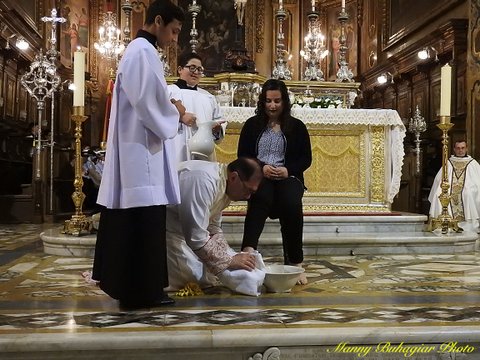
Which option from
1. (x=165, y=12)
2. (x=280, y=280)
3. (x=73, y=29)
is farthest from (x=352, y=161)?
(x=73, y=29)

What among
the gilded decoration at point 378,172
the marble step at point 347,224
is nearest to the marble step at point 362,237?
the marble step at point 347,224

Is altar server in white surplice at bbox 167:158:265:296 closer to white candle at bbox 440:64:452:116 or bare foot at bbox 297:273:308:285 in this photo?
bare foot at bbox 297:273:308:285

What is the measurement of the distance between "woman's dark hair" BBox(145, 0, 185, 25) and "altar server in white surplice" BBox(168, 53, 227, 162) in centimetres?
111

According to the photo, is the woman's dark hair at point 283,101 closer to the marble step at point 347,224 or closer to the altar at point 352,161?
the marble step at point 347,224

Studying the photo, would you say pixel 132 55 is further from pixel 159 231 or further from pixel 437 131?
pixel 437 131

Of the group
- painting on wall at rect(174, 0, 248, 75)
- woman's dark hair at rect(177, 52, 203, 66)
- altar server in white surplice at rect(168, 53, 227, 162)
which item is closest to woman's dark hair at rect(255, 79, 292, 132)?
altar server in white surplice at rect(168, 53, 227, 162)

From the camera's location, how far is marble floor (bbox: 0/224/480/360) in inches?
93.0

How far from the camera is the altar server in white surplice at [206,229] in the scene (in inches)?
127

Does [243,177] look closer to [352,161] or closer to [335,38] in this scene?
[352,161]

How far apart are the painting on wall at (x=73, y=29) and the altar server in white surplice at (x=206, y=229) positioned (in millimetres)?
13309

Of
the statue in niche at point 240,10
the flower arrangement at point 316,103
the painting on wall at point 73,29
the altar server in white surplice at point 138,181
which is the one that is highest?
the painting on wall at point 73,29

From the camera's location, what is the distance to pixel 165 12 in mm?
3012

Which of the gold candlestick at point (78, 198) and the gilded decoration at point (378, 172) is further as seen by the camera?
the gilded decoration at point (378, 172)

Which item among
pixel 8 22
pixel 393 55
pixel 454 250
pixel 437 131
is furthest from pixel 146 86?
pixel 393 55
